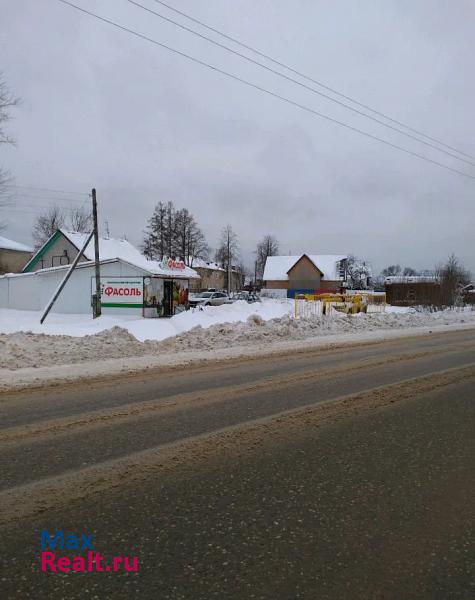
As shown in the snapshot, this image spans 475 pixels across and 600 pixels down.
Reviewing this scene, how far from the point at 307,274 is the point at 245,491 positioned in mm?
83522

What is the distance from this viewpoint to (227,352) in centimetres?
1266

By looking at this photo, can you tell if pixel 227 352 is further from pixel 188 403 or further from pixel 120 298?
pixel 120 298

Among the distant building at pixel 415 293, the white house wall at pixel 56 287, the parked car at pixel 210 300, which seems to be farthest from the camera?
the parked car at pixel 210 300

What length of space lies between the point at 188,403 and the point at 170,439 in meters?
1.65

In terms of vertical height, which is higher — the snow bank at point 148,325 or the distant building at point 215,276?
the distant building at point 215,276

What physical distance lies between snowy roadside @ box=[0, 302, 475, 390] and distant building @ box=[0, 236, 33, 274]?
45.9m

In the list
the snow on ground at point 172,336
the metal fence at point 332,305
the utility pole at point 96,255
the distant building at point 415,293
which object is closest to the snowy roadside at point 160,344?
the snow on ground at point 172,336

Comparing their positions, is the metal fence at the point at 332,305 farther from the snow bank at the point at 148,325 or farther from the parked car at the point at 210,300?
the parked car at the point at 210,300

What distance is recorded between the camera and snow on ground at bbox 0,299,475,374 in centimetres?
1135

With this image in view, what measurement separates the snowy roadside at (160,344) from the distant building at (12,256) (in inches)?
1808

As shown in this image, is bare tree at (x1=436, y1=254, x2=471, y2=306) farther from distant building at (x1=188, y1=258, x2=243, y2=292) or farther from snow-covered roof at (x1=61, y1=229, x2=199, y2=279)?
distant building at (x1=188, y1=258, x2=243, y2=292)

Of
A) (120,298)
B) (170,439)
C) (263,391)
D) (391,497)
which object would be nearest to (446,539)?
(391,497)

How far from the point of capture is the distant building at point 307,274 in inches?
3361

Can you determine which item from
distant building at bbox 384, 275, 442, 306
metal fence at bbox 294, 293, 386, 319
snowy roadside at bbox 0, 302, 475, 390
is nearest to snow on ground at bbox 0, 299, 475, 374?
snowy roadside at bbox 0, 302, 475, 390
